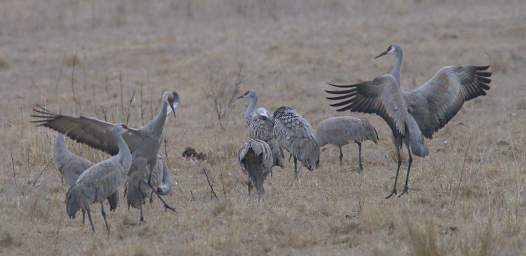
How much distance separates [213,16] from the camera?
20.1 m

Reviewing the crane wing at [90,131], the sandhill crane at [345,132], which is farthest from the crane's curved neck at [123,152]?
the sandhill crane at [345,132]

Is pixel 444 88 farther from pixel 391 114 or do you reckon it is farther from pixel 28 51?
pixel 28 51

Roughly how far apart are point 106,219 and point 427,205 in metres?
2.50

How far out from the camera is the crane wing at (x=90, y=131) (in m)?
7.50

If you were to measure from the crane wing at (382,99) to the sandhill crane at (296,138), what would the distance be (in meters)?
0.87

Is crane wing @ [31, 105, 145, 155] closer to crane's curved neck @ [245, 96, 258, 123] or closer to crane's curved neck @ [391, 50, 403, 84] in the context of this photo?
crane's curved neck @ [391, 50, 403, 84]

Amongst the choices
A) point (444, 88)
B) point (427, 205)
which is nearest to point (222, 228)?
point (427, 205)

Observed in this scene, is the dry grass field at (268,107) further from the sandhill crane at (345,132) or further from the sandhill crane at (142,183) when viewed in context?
the sandhill crane at (345,132)

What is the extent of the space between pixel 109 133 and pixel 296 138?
1.97 m

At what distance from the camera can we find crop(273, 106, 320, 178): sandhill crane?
28.7 ft

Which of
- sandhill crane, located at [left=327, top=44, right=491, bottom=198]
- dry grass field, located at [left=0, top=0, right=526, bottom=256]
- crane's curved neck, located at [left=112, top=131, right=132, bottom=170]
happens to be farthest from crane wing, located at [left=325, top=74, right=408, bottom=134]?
crane's curved neck, located at [left=112, top=131, right=132, bottom=170]

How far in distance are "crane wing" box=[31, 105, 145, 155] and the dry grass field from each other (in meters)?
0.55

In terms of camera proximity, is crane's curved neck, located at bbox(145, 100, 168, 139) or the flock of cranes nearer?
the flock of cranes

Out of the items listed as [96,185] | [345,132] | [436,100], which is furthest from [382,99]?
[96,185]
